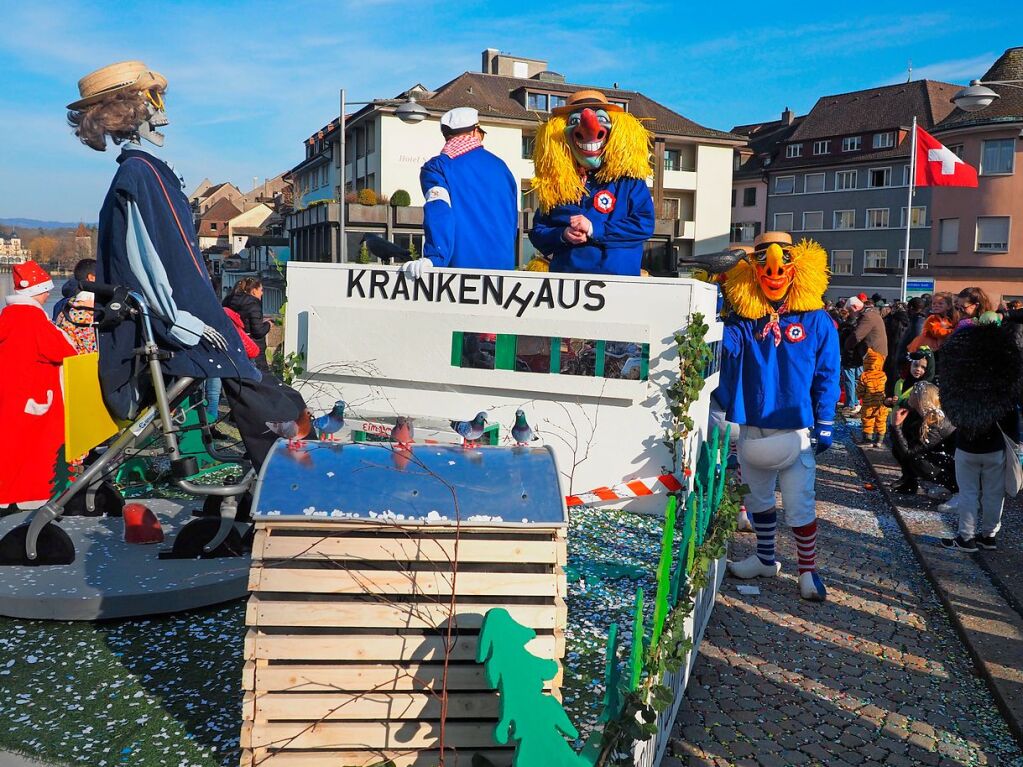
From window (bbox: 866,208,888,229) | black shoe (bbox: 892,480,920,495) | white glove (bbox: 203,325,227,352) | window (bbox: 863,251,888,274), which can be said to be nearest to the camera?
white glove (bbox: 203,325,227,352)

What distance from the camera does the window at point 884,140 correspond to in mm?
45250

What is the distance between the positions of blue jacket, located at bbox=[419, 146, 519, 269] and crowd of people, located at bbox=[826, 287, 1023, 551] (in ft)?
11.1

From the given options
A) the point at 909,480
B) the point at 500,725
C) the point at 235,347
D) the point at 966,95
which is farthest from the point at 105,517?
the point at 966,95

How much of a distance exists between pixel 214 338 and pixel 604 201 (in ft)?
10.8

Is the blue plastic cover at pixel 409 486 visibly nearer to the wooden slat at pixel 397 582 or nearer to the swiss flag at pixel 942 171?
the wooden slat at pixel 397 582

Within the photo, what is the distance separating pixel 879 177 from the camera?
4597 cm

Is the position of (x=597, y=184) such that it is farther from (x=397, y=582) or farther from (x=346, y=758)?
(x=346, y=758)

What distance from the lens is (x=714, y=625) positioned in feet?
15.1

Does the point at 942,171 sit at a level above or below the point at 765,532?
above

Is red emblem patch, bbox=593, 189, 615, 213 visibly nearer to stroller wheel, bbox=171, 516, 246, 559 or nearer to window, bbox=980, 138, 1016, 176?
stroller wheel, bbox=171, 516, 246, 559

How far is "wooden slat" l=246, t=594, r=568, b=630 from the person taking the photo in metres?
2.45

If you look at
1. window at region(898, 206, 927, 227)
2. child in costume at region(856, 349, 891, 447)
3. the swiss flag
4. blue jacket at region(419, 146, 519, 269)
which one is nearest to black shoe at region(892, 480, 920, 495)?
child in costume at region(856, 349, 891, 447)

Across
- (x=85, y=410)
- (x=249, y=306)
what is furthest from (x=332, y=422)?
(x=249, y=306)

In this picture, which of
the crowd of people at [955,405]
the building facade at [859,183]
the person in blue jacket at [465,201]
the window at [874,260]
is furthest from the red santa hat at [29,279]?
the window at [874,260]
